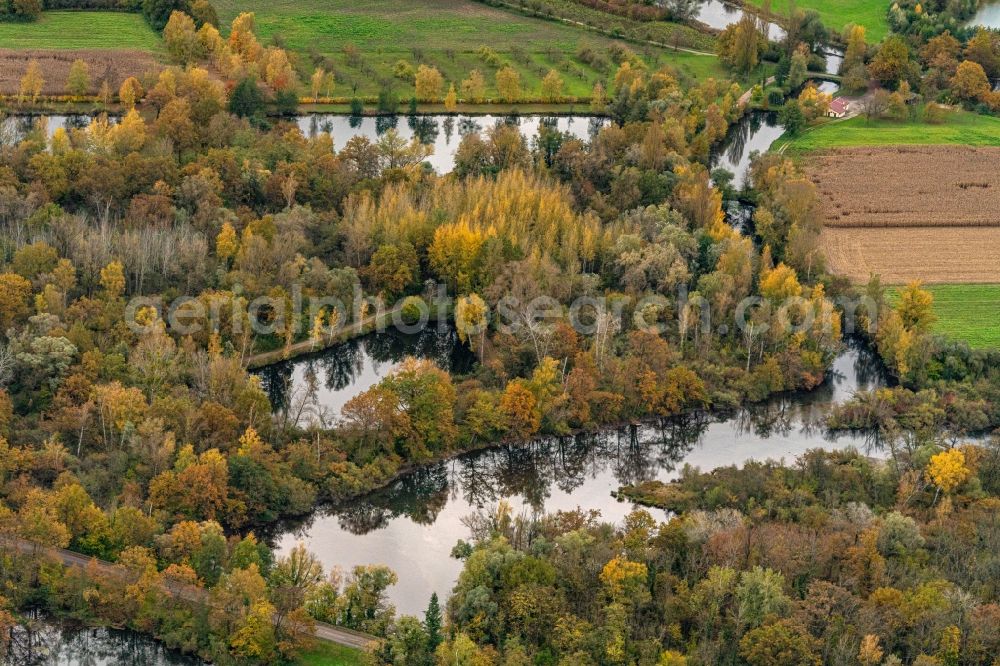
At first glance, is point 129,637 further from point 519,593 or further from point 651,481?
point 651,481

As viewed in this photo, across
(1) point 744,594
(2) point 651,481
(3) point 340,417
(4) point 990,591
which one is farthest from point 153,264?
(4) point 990,591

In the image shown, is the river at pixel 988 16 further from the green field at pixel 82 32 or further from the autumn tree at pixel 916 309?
the green field at pixel 82 32

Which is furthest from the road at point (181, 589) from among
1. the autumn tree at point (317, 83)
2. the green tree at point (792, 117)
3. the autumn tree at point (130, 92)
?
the green tree at point (792, 117)

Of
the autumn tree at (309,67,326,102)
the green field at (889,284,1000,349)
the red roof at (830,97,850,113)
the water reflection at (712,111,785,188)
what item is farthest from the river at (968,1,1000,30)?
the autumn tree at (309,67,326,102)

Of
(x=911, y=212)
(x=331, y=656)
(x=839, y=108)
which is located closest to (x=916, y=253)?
(x=911, y=212)

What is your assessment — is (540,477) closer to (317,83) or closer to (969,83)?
(317,83)

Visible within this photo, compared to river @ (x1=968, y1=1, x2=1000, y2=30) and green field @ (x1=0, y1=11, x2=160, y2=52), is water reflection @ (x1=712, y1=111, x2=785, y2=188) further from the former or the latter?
green field @ (x1=0, y1=11, x2=160, y2=52)
